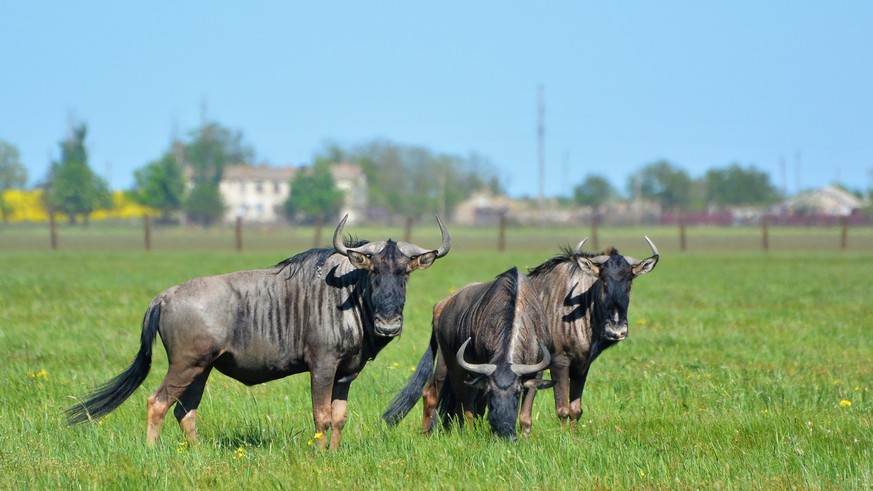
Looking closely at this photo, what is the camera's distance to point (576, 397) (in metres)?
9.12

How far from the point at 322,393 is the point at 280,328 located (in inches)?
25.9

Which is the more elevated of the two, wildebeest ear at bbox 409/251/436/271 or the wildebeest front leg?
wildebeest ear at bbox 409/251/436/271

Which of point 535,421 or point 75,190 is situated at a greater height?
point 75,190

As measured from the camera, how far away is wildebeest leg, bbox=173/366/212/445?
8.48 m

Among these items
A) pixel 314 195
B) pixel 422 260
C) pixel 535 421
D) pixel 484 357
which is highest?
pixel 314 195

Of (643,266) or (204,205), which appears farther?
(204,205)

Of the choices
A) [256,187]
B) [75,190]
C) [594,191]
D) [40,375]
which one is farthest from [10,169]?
[40,375]

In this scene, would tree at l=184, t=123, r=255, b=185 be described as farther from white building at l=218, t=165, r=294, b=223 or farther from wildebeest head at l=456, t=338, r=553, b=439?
wildebeest head at l=456, t=338, r=553, b=439

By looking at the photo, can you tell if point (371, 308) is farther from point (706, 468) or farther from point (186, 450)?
point (706, 468)

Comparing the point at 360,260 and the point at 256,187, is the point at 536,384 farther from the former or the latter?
the point at 256,187

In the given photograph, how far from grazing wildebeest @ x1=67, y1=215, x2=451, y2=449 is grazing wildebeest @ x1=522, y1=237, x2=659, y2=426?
1.46 meters

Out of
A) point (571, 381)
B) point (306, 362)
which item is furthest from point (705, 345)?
point (306, 362)

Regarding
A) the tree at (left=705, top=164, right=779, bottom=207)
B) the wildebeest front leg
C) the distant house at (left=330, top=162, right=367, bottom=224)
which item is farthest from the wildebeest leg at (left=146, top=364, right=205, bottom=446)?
the tree at (left=705, top=164, right=779, bottom=207)

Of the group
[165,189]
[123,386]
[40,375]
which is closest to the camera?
[123,386]
